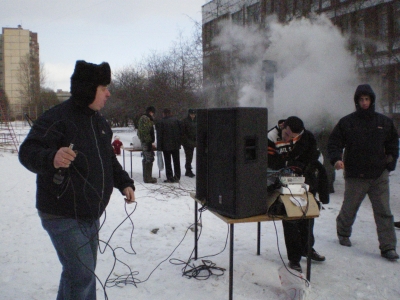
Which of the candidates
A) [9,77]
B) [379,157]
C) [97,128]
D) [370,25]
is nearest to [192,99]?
[370,25]

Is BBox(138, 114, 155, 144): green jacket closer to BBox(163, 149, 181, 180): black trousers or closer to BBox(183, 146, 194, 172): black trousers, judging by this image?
BBox(163, 149, 181, 180): black trousers

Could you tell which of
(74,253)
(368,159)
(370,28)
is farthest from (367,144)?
Result: (370,28)

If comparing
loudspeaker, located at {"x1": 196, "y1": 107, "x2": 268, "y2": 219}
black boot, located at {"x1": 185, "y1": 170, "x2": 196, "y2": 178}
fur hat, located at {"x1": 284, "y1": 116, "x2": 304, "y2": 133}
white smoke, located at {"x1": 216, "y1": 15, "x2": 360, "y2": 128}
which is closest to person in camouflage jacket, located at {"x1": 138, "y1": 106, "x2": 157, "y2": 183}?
black boot, located at {"x1": 185, "y1": 170, "x2": 196, "y2": 178}

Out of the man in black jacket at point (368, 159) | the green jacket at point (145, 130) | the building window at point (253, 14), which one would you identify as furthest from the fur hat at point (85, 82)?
the building window at point (253, 14)

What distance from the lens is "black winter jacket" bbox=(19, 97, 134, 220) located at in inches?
83.1

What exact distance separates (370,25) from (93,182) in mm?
A: 10048

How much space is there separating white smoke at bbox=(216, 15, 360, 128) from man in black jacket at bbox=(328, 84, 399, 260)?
12.4 ft

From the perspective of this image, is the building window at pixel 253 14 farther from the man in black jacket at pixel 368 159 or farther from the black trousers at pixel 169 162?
the man in black jacket at pixel 368 159

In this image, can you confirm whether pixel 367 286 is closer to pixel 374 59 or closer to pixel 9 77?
pixel 374 59

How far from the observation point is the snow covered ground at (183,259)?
3320 mm

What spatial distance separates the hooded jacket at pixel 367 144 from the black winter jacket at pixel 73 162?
289 cm

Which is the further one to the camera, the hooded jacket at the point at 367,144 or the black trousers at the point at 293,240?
the hooded jacket at the point at 367,144

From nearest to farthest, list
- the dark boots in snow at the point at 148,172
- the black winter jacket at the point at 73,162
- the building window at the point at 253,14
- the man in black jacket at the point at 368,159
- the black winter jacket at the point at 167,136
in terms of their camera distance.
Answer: the black winter jacket at the point at 73,162 → the man in black jacket at the point at 368,159 → the dark boots in snow at the point at 148,172 → the black winter jacket at the point at 167,136 → the building window at the point at 253,14

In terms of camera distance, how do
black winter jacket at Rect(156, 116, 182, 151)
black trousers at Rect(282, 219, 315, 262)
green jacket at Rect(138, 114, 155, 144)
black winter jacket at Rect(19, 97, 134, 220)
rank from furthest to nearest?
black winter jacket at Rect(156, 116, 182, 151) → green jacket at Rect(138, 114, 155, 144) → black trousers at Rect(282, 219, 315, 262) → black winter jacket at Rect(19, 97, 134, 220)
